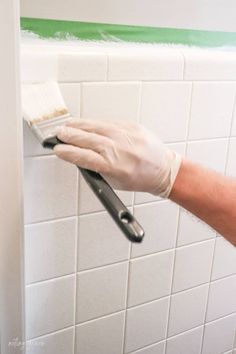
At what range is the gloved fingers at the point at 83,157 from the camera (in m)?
0.53

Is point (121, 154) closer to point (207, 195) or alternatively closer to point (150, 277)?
point (207, 195)

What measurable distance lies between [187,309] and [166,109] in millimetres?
458

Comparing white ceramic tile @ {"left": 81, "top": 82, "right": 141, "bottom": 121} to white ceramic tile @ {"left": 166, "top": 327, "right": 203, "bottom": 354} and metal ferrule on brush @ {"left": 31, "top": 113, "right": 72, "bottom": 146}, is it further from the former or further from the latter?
white ceramic tile @ {"left": 166, "top": 327, "right": 203, "bottom": 354}

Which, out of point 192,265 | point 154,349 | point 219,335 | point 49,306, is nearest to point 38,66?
point 49,306

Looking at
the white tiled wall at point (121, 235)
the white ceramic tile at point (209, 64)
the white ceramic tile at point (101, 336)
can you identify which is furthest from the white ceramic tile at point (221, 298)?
the white ceramic tile at point (209, 64)

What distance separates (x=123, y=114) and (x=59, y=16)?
0.19 meters

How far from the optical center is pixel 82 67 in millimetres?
636

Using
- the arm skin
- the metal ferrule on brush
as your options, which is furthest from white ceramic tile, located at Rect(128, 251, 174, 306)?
the metal ferrule on brush

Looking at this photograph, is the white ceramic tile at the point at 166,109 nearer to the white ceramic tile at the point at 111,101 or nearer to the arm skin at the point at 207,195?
the white ceramic tile at the point at 111,101

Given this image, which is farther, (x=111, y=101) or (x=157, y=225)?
(x=157, y=225)

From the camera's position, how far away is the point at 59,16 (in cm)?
62

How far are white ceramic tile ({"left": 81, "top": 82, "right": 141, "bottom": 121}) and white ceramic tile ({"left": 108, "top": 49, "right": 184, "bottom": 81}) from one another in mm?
17

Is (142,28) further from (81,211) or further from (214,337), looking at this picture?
(214,337)

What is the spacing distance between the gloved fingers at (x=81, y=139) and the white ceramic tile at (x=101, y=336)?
41cm
